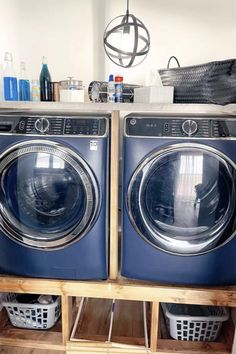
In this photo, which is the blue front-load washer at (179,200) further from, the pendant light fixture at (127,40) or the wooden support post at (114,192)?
the pendant light fixture at (127,40)

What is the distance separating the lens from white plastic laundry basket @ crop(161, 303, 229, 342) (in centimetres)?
140

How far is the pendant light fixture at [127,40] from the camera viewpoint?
1.71 m

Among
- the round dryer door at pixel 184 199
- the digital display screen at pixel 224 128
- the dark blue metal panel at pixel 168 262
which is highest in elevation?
the digital display screen at pixel 224 128

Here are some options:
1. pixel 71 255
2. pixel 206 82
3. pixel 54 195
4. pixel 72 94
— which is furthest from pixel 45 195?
pixel 206 82

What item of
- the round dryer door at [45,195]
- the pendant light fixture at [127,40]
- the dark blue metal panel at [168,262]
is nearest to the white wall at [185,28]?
the pendant light fixture at [127,40]

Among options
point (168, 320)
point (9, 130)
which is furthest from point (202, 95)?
point (168, 320)

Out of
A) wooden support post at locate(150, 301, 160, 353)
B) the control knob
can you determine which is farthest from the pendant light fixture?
wooden support post at locate(150, 301, 160, 353)

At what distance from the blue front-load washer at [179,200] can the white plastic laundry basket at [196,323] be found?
27cm

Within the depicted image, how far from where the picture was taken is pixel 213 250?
1254mm

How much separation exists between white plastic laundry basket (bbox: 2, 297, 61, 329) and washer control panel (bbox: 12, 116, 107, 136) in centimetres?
101

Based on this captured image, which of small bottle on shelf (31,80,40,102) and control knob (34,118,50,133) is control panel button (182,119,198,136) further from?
small bottle on shelf (31,80,40,102)

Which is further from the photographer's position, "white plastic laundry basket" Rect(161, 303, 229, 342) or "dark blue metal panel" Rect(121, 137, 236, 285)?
"white plastic laundry basket" Rect(161, 303, 229, 342)

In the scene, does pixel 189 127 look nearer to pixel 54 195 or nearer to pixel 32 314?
pixel 54 195

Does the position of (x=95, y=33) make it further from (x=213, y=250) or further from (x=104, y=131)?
(x=213, y=250)
